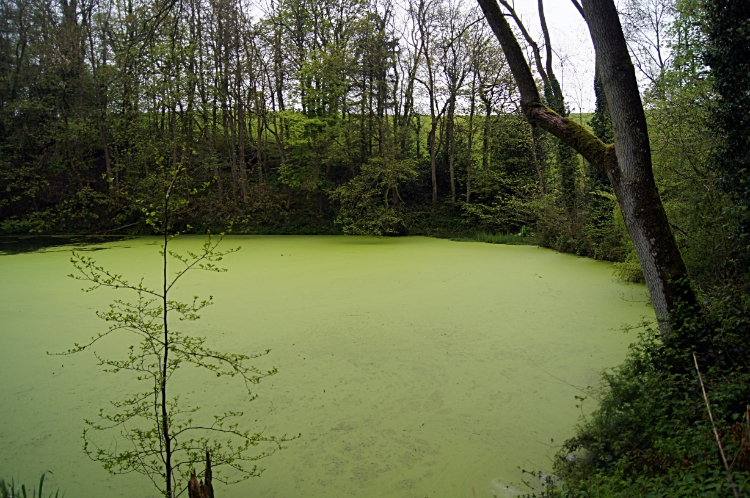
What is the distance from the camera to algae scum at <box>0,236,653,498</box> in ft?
7.13

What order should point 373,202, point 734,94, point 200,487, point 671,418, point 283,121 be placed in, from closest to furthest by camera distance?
point 200,487, point 671,418, point 734,94, point 373,202, point 283,121

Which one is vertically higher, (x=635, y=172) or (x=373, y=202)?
(x=373, y=202)

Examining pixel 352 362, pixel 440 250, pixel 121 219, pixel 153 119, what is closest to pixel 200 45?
pixel 153 119

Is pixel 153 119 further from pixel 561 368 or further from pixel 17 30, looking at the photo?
pixel 561 368

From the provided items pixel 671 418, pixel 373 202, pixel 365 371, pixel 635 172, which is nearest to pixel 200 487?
pixel 365 371

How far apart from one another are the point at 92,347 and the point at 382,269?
377cm

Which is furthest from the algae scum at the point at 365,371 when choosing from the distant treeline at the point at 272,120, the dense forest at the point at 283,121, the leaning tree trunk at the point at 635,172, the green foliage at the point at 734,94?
the distant treeline at the point at 272,120

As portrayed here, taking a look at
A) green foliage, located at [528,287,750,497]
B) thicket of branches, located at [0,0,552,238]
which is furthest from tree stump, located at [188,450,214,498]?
thicket of branches, located at [0,0,552,238]

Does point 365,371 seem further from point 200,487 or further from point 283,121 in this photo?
point 283,121

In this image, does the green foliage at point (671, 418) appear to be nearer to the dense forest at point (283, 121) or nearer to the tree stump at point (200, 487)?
the tree stump at point (200, 487)

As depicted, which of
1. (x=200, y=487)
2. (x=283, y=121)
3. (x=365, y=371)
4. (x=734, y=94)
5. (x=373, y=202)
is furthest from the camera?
(x=283, y=121)

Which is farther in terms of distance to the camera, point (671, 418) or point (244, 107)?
point (244, 107)

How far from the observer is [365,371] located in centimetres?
322

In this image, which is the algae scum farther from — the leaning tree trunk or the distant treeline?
the distant treeline
